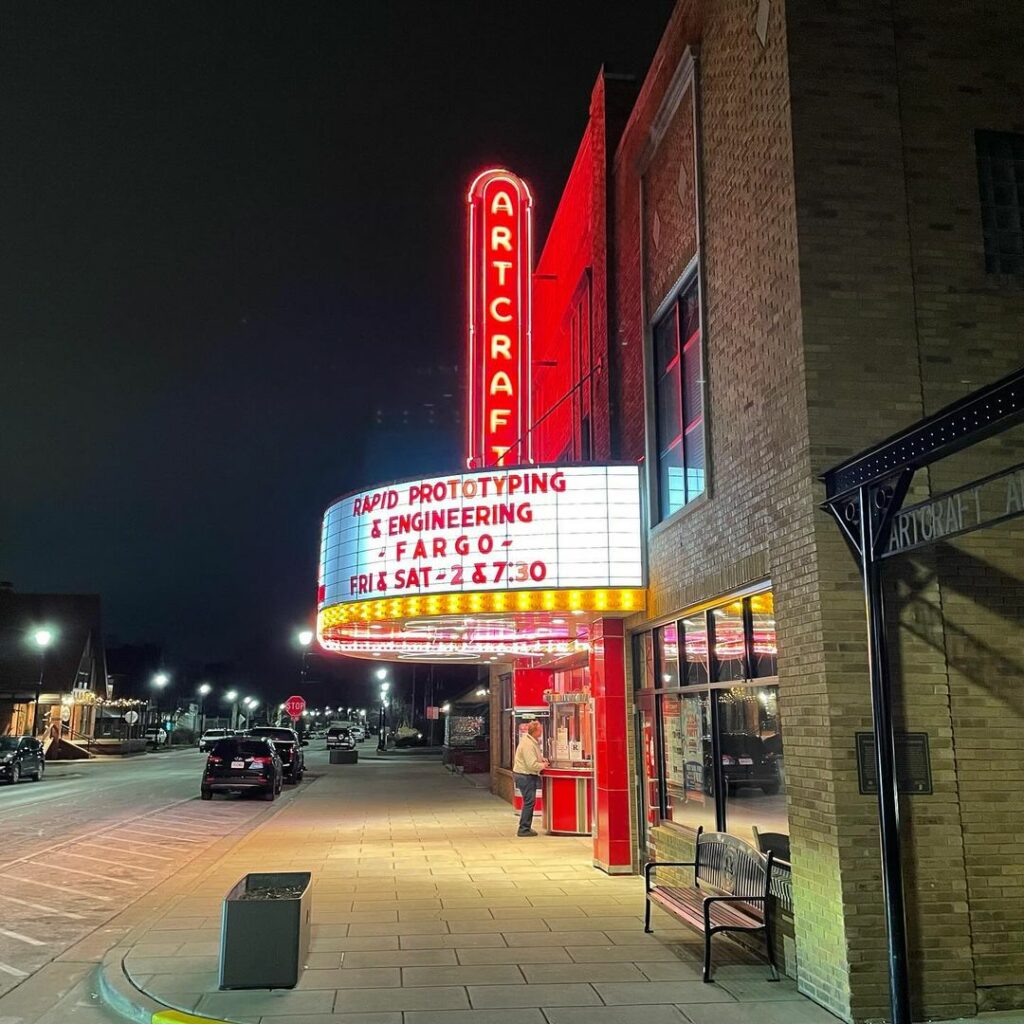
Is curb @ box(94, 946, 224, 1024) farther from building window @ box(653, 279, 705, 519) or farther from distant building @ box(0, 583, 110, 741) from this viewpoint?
distant building @ box(0, 583, 110, 741)

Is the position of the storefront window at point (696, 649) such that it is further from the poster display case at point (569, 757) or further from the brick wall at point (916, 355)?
the poster display case at point (569, 757)

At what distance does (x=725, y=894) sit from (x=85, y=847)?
11.9 metres

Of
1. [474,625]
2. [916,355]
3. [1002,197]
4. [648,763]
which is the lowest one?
[648,763]

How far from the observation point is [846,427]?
23.6ft

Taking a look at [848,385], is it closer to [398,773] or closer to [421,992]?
[421,992]

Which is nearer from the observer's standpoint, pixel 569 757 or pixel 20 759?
pixel 569 757

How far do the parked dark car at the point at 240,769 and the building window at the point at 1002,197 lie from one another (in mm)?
21637

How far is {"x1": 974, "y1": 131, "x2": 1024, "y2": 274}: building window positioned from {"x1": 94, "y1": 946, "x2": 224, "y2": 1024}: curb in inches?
324

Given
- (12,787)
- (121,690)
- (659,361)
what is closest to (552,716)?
(659,361)

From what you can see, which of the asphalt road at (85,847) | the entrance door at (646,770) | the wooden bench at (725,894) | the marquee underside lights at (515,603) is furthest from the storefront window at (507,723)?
the wooden bench at (725,894)

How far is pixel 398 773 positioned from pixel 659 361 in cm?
2758

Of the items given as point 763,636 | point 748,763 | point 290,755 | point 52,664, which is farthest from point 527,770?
point 52,664

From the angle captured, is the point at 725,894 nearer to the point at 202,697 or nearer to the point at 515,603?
the point at 515,603

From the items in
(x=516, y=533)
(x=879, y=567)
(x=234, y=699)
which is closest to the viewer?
(x=879, y=567)
